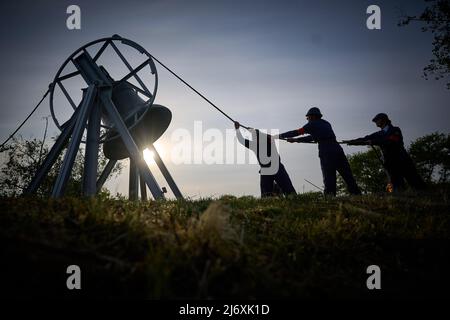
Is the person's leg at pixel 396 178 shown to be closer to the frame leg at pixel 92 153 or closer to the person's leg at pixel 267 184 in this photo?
the person's leg at pixel 267 184

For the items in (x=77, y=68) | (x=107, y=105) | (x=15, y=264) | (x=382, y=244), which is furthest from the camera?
(x=77, y=68)

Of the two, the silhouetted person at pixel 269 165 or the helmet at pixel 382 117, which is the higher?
the helmet at pixel 382 117

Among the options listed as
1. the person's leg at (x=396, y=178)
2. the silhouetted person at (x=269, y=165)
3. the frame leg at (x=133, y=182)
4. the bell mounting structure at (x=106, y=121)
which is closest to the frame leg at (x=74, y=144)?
the bell mounting structure at (x=106, y=121)

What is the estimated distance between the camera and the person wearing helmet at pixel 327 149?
23.6 ft

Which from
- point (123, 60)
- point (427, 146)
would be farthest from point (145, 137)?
point (427, 146)

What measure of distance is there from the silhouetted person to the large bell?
2.48 metres

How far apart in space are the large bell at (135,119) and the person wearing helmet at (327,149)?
152 inches
